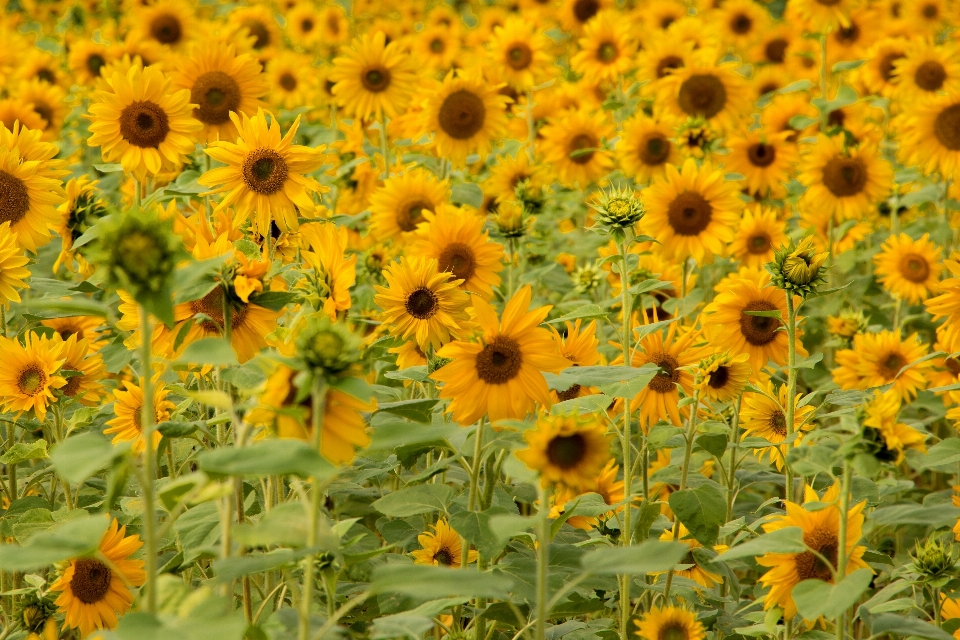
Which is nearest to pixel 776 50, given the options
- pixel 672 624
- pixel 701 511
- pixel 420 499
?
pixel 701 511

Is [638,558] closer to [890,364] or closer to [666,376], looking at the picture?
[666,376]

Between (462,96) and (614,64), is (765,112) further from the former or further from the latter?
(462,96)

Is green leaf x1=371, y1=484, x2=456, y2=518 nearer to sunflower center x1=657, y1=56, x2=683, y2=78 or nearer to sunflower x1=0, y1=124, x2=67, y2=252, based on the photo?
sunflower x1=0, y1=124, x2=67, y2=252

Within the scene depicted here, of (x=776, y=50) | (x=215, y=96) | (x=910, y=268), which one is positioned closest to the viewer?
(x=215, y=96)

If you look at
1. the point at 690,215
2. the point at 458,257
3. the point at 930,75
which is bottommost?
the point at 458,257

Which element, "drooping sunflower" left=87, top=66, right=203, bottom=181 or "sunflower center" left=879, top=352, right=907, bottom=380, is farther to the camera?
"sunflower center" left=879, top=352, right=907, bottom=380

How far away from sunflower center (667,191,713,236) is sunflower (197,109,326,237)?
1407 millimetres

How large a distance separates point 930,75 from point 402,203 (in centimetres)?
283

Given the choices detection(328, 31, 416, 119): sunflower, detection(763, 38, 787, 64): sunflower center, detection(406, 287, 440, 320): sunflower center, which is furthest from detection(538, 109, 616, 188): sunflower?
detection(406, 287, 440, 320): sunflower center

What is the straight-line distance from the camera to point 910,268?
3.81 metres

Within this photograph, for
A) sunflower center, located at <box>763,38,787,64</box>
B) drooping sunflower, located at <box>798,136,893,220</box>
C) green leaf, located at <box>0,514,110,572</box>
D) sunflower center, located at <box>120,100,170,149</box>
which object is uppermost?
sunflower center, located at <box>763,38,787,64</box>

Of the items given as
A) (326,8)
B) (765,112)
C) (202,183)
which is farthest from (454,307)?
(326,8)

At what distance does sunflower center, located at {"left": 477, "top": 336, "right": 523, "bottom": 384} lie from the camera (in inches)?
69.2

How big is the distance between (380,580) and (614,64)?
4.28m
